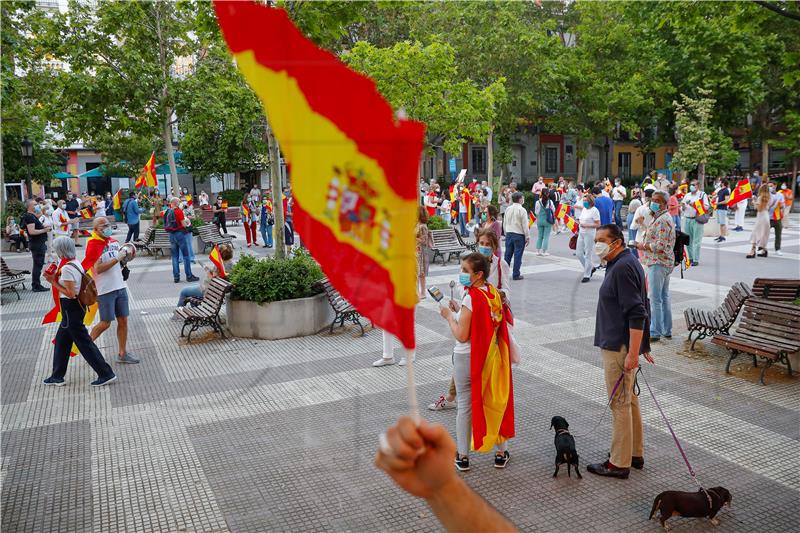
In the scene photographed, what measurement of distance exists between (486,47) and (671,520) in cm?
3014

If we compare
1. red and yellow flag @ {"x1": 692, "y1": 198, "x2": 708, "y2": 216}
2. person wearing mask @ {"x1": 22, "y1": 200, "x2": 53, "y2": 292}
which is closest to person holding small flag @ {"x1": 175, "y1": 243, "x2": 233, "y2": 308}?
person wearing mask @ {"x1": 22, "y1": 200, "x2": 53, "y2": 292}

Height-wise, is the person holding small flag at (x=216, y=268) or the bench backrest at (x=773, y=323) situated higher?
the person holding small flag at (x=216, y=268)

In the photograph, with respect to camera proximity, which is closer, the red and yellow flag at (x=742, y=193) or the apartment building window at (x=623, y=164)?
the red and yellow flag at (x=742, y=193)

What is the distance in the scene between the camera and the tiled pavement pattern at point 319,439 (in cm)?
494

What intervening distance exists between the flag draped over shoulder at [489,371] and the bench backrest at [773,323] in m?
3.99

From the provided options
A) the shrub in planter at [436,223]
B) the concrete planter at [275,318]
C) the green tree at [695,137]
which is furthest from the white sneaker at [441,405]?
the green tree at [695,137]

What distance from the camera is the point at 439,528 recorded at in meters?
4.72

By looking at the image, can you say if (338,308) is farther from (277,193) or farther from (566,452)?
(566,452)

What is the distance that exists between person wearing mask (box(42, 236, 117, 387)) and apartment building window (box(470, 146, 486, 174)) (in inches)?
1897

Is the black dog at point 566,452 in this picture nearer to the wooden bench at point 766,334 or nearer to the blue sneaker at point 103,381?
the wooden bench at point 766,334

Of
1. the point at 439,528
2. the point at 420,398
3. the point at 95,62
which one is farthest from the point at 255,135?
the point at 439,528

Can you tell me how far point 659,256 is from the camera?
29.2ft

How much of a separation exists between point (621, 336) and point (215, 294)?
6526mm

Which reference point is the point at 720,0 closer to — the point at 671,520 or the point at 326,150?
the point at 671,520
